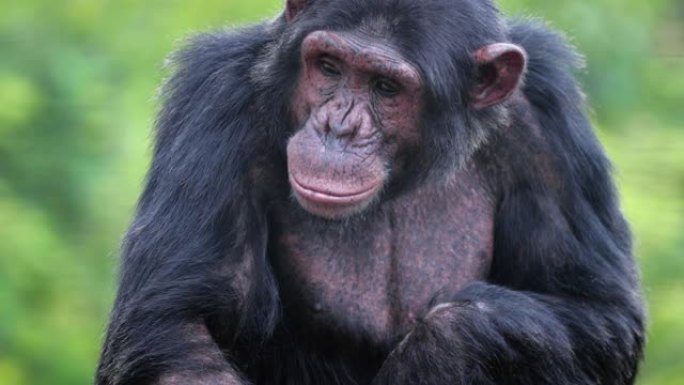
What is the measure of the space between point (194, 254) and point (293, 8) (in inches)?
40.0

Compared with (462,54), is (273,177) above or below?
below

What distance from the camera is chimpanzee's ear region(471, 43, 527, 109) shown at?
6.64 m

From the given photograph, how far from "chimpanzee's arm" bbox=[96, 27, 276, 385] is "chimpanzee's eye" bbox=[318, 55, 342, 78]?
35cm

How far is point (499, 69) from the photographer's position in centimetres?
667

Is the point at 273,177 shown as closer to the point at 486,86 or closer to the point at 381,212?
the point at 381,212

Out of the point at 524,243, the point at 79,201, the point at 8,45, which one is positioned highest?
the point at 524,243

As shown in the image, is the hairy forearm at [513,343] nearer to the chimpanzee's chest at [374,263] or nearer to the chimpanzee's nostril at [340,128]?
the chimpanzee's chest at [374,263]

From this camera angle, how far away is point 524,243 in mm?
6871

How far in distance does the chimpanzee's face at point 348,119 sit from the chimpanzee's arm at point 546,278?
1.74 ft

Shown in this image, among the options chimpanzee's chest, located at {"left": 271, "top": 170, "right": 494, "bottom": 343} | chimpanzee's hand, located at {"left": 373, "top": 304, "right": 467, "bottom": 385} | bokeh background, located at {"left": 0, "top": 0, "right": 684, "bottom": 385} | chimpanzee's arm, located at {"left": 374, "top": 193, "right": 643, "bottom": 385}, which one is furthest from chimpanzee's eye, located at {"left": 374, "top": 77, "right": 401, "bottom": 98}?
bokeh background, located at {"left": 0, "top": 0, "right": 684, "bottom": 385}

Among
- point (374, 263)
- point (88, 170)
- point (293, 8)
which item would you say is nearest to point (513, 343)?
point (374, 263)

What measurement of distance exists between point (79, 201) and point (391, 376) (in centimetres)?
430

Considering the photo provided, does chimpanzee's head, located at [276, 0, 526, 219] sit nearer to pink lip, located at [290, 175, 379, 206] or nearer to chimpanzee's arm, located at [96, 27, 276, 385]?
pink lip, located at [290, 175, 379, 206]

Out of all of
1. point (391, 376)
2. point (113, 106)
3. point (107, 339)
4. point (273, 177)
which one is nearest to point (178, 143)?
point (273, 177)
